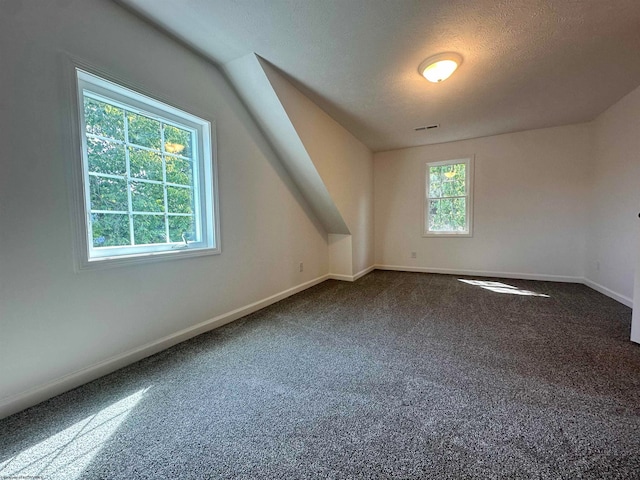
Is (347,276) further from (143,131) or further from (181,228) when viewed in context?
(143,131)

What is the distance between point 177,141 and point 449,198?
4438 mm

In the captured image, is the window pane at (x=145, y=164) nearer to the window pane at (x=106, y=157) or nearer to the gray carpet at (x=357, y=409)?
the window pane at (x=106, y=157)

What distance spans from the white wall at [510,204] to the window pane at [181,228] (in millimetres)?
3879

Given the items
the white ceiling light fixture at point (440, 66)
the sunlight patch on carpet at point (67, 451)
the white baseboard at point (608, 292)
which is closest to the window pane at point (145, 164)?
the sunlight patch on carpet at point (67, 451)

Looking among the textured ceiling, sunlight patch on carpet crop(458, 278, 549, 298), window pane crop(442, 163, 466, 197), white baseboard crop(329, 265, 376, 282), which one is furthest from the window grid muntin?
window pane crop(442, 163, 466, 197)

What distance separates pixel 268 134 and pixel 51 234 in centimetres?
217

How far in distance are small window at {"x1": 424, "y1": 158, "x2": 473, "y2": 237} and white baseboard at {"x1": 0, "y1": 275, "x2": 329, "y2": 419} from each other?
12.7 feet

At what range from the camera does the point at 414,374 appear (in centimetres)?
174

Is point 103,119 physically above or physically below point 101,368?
above

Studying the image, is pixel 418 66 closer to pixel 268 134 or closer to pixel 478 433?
pixel 268 134

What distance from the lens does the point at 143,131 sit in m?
2.08

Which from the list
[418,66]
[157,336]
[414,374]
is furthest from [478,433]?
[418,66]

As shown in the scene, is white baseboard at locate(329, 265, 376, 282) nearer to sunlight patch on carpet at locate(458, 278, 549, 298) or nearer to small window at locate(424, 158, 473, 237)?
small window at locate(424, 158, 473, 237)

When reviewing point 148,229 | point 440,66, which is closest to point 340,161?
point 440,66
